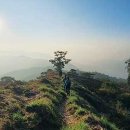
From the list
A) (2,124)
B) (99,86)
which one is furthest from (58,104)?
(99,86)

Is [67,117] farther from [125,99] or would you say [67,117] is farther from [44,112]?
[125,99]

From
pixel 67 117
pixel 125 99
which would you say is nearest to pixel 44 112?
pixel 67 117

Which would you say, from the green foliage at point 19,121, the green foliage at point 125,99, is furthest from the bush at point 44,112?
the green foliage at point 125,99

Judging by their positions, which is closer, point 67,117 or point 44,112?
point 44,112

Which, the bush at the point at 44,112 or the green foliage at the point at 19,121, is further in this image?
the bush at the point at 44,112

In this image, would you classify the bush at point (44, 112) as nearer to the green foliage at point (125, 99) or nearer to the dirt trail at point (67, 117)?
the dirt trail at point (67, 117)

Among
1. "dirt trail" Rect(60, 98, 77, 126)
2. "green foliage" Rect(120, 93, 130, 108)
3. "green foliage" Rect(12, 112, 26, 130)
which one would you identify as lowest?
"green foliage" Rect(120, 93, 130, 108)

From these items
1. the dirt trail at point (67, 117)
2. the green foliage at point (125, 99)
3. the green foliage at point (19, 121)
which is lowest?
the green foliage at point (125, 99)

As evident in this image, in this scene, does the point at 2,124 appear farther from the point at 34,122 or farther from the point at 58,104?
the point at 58,104

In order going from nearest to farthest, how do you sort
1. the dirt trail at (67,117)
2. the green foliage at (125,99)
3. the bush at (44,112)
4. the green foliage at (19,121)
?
the green foliage at (19,121)
the bush at (44,112)
the dirt trail at (67,117)
the green foliage at (125,99)

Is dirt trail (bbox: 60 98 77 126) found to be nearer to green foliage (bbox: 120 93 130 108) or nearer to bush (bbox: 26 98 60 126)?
bush (bbox: 26 98 60 126)

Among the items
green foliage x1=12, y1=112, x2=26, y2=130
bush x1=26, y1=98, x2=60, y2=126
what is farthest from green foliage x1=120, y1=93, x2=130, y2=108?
green foliage x1=12, y1=112, x2=26, y2=130

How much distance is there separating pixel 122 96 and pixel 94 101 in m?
17.2

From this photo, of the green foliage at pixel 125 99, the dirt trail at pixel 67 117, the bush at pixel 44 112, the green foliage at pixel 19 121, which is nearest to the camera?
the green foliage at pixel 19 121
